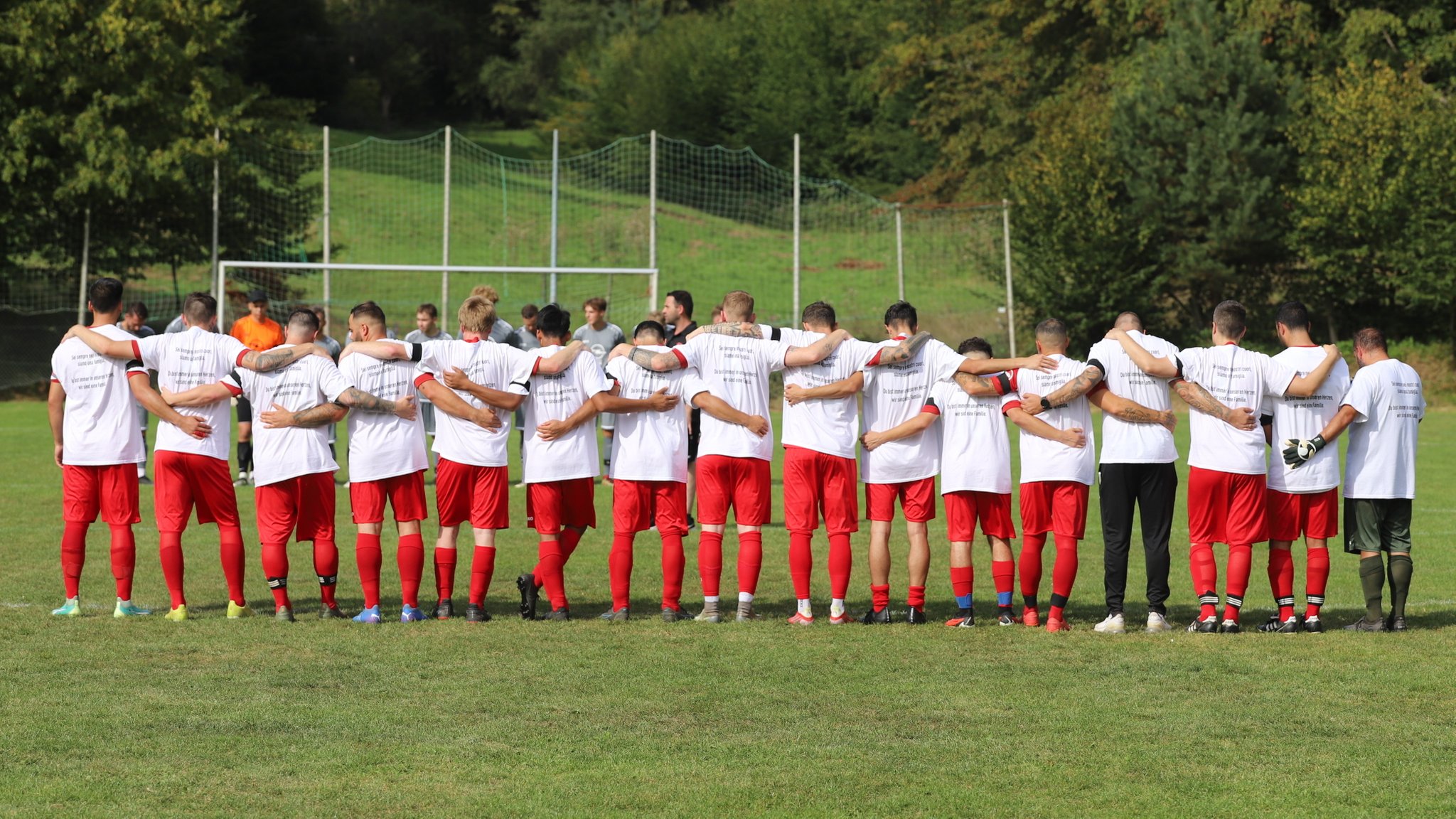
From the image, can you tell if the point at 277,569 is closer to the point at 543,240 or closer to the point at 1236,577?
the point at 1236,577

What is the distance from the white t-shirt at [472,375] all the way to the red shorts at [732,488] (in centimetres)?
127

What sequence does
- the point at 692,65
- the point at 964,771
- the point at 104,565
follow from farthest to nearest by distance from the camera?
the point at 692,65 < the point at 104,565 < the point at 964,771

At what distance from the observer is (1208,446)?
9.16m

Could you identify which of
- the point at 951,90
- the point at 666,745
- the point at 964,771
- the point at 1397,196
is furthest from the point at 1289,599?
the point at 951,90

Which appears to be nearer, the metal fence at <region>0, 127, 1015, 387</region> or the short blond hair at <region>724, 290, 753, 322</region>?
the short blond hair at <region>724, 290, 753, 322</region>

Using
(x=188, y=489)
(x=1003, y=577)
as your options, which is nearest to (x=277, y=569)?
(x=188, y=489)

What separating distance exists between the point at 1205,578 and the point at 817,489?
239 cm

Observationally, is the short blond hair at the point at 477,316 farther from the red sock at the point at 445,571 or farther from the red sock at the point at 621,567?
the red sock at the point at 621,567

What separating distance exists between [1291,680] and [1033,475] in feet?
6.89

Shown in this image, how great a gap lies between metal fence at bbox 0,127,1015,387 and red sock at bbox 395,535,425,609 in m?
17.8

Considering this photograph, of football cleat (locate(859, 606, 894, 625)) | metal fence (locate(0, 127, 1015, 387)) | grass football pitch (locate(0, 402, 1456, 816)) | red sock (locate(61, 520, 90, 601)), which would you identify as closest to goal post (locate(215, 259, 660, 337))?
metal fence (locate(0, 127, 1015, 387))

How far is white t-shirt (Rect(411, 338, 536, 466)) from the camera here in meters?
9.43

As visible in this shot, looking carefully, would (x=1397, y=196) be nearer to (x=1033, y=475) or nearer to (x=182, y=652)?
(x=1033, y=475)

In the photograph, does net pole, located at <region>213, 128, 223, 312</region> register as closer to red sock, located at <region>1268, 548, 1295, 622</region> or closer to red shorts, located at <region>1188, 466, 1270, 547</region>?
red shorts, located at <region>1188, 466, 1270, 547</region>
